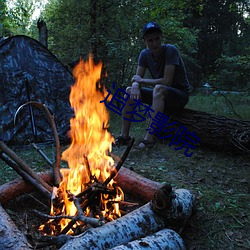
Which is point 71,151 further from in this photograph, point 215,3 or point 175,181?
point 215,3

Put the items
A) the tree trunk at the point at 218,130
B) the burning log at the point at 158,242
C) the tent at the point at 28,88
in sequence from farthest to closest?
the tent at the point at 28,88
the tree trunk at the point at 218,130
the burning log at the point at 158,242

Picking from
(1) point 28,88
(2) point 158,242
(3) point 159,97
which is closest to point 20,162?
(2) point 158,242

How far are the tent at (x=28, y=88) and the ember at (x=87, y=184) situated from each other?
1992 millimetres

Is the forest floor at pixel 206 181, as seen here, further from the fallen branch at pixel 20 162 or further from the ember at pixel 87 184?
the ember at pixel 87 184

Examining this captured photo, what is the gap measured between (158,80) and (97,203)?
8.02 ft

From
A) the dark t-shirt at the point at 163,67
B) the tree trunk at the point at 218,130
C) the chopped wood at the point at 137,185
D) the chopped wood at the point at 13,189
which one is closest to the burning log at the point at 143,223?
the chopped wood at the point at 137,185

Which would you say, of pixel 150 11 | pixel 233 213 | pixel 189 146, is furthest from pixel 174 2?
pixel 233 213

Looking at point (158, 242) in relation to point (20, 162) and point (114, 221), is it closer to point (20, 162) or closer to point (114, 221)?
point (114, 221)

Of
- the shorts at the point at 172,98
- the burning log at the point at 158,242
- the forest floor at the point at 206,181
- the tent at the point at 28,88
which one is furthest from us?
the tent at the point at 28,88

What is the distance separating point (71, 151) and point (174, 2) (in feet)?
19.9

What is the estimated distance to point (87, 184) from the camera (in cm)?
242

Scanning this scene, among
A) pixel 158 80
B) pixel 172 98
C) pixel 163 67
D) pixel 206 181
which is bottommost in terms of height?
pixel 206 181

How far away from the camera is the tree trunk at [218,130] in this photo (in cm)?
372

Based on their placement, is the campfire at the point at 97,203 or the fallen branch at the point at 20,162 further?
the fallen branch at the point at 20,162
